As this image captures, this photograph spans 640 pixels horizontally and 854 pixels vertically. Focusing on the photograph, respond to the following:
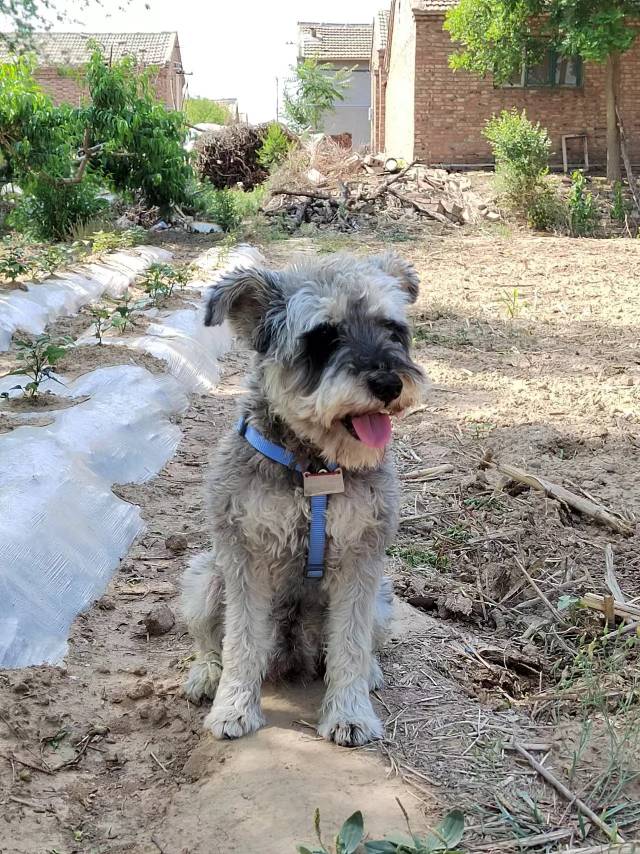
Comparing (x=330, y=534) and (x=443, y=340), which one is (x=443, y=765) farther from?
(x=443, y=340)

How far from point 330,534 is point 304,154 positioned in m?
23.8

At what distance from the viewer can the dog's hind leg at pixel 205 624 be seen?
11.6 feet

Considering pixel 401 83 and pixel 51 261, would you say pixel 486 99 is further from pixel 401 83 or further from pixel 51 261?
pixel 51 261

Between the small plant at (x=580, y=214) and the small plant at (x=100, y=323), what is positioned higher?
the small plant at (x=580, y=214)

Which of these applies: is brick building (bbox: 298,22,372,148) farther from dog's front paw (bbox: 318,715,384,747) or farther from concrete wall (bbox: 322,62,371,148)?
dog's front paw (bbox: 318,715,384,747)

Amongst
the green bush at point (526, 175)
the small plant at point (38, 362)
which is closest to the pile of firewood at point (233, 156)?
the green bush at point (526, 175)

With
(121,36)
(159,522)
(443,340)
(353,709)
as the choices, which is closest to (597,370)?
(443,340)

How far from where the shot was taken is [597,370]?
8375 millimetres

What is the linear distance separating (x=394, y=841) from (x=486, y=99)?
86.0 feet

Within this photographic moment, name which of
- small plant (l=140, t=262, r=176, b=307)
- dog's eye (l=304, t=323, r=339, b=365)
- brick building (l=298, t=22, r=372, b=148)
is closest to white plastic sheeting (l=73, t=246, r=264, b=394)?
small plant (l=140, t=262, r=176, b=307)

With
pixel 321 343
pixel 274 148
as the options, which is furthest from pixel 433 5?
pixel 321 343

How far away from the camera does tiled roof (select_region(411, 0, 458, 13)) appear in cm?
2567

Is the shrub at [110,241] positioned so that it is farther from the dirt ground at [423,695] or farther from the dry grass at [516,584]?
the dirt ground at [423,695]

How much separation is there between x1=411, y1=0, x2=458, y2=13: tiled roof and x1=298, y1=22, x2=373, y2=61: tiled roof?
102ft
